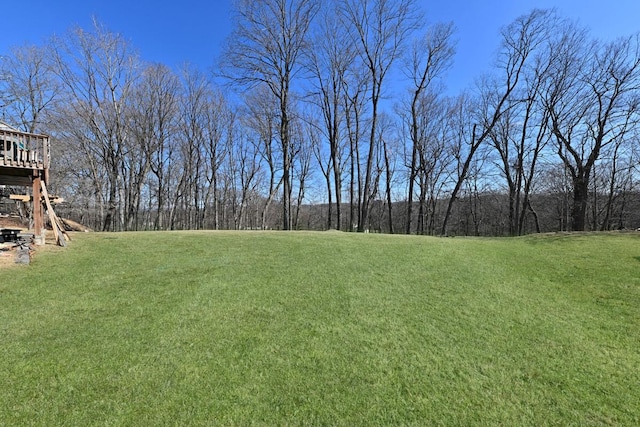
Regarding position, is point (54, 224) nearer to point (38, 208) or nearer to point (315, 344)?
point (38, 208)

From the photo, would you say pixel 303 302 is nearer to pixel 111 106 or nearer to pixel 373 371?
pixel 373 371

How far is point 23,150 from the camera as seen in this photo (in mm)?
7281

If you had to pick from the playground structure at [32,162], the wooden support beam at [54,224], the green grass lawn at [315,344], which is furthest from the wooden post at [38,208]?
the green grass lawn at [315,344]

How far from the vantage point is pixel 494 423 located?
214 centimetres

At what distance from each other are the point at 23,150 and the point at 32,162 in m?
0.33

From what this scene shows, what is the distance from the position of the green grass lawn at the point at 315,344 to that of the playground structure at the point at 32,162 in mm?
2122

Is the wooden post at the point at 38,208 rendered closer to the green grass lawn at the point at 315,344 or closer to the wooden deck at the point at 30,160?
the wooden deck at the point at 30,160

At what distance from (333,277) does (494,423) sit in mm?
3468

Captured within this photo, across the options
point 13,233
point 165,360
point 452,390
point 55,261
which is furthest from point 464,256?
point 13,233

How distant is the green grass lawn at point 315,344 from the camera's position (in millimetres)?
2266

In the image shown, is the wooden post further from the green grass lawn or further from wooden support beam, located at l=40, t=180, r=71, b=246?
the green grass lawn

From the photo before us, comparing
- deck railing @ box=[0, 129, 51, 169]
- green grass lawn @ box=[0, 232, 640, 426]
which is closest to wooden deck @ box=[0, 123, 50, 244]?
deck railing @ box=[0, 129, 51, 169]

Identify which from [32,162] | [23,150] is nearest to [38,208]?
[32,162]

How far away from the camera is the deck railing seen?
695 centimetres
